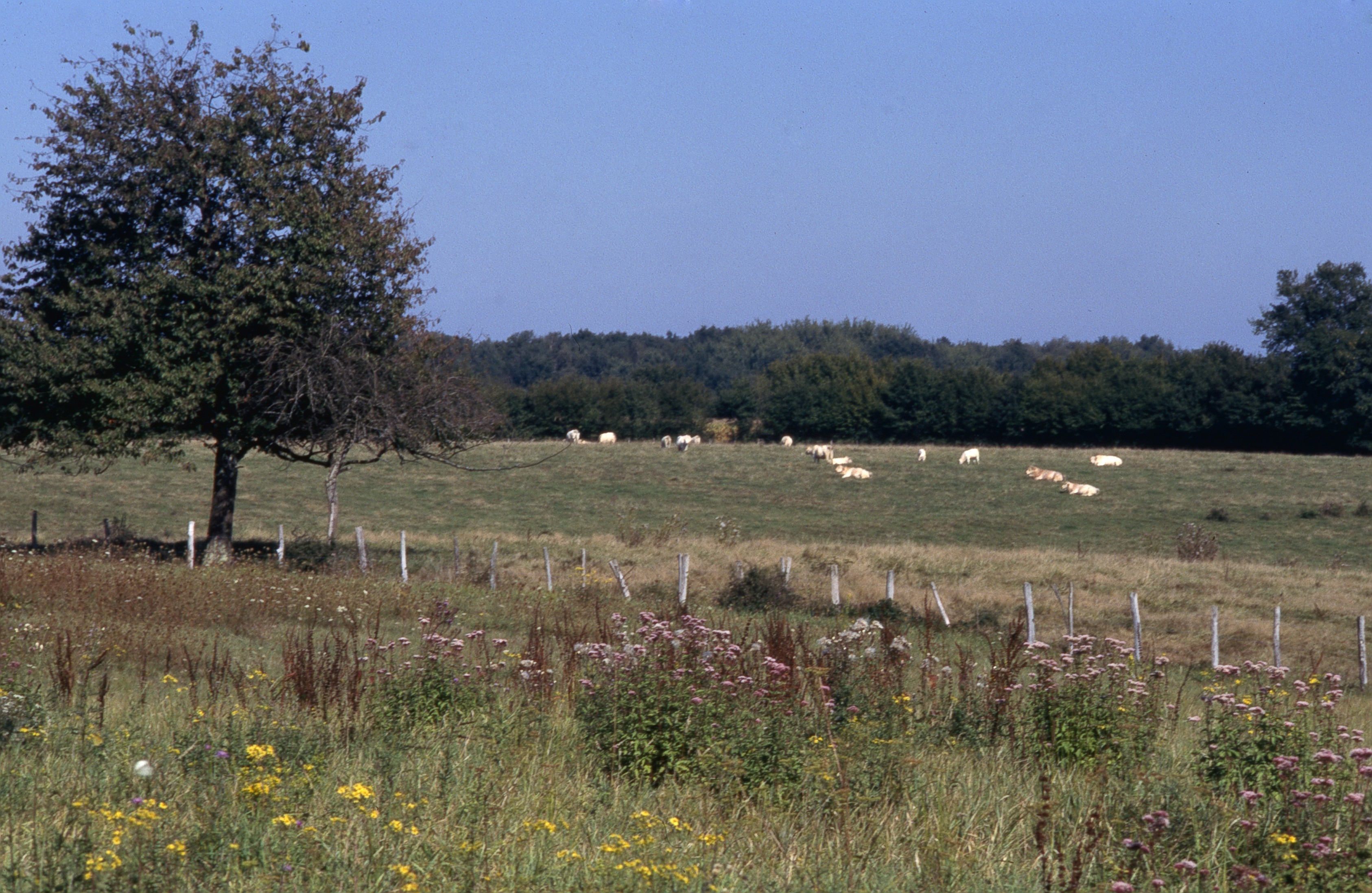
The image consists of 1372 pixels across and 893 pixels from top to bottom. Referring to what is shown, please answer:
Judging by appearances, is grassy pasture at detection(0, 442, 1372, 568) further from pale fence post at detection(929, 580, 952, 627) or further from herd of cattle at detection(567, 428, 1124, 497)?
pale fence post at detection(929, 580, 952, 627)

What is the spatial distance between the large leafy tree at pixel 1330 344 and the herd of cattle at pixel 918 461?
26.2 m

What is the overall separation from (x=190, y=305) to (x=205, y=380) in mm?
1729

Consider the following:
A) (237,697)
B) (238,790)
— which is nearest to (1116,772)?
(238,790)

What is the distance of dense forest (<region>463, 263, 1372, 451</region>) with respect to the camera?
269 ft

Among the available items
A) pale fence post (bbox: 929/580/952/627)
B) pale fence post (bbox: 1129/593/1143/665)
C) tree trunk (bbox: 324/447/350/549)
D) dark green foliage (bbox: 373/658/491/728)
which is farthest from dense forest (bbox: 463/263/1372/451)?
dark green foliage (bbox: 373/658/491/728)

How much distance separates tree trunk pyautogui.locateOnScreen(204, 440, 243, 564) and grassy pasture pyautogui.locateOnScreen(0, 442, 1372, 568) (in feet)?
28.0

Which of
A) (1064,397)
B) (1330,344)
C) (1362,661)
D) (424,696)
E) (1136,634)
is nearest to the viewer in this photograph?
(424,696)

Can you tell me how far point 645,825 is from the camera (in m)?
4.81

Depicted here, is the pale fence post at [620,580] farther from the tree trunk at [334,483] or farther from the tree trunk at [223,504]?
the tree trunk at [223,504]

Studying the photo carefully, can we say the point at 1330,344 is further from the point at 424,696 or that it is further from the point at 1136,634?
the point at 424,696

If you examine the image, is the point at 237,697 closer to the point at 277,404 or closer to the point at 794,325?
the point at 277,404

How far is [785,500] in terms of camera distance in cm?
5353

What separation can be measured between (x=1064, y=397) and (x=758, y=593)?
7607 cm

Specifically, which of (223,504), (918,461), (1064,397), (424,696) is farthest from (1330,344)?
(424,696)
